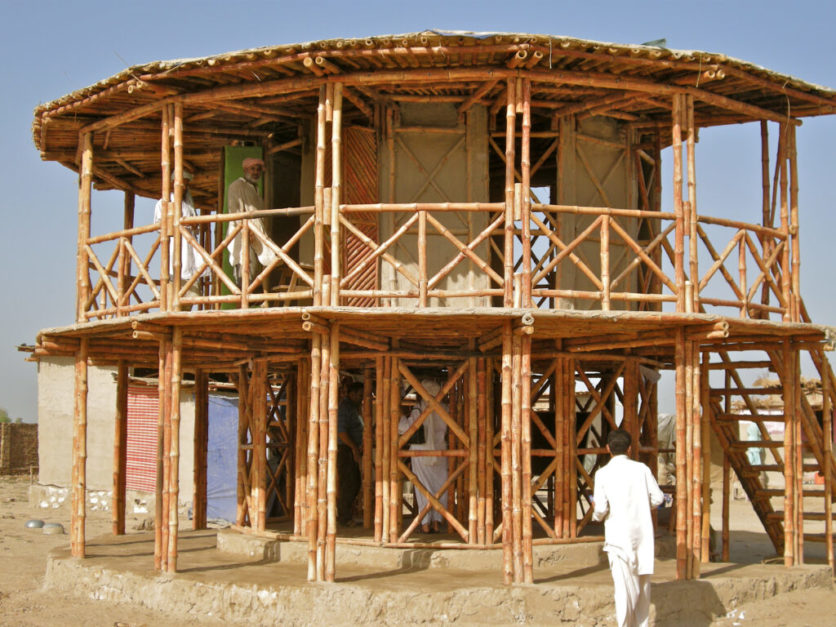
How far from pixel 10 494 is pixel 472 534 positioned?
1842 centimetres

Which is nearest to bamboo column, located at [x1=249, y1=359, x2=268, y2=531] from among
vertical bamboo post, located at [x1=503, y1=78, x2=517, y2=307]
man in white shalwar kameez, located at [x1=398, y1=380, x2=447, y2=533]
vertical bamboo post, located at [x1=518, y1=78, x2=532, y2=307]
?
man in white shalwar kameez, located at [x1=398, y1=380, x2=447, y2=533]

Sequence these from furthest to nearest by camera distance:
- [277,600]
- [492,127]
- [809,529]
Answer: [809,529]
[492,127]
[277,600]

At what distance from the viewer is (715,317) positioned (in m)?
11.1

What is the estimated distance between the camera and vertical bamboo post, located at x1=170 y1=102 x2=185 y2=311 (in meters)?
11.7

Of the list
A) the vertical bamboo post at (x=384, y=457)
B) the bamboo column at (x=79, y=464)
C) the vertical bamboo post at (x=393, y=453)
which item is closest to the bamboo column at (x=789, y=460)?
the vertical bamboo post at (x=393, y=453)

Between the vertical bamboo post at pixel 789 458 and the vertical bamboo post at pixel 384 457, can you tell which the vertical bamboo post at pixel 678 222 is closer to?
the vertical bamboo post at pixel 789 458

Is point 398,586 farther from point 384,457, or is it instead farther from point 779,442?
point 779,442

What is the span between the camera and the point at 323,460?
11.0 m

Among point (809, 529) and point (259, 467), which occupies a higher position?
point (259, 467)

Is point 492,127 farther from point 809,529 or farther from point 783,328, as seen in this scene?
point 809,529

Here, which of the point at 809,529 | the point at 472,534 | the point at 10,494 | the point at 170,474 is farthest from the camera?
the point at 10,494

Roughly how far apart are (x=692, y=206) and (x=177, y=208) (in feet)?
19.4

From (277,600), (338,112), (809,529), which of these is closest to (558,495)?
(277,600)

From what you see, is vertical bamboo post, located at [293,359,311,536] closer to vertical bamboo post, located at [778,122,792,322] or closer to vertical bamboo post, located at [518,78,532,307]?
vertical bamboo post, located at [518,78,532,307]
